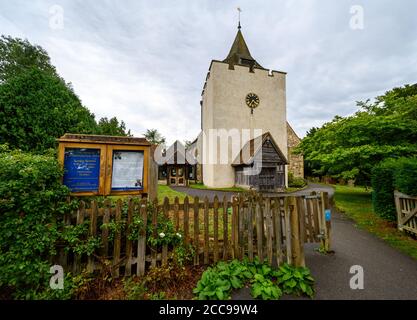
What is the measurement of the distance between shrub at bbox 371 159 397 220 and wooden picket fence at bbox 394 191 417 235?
41 centimetres

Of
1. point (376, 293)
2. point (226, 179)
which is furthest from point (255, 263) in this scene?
point (226, 179)

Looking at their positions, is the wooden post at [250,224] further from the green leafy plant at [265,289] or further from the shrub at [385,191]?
the shrub at [385,191]

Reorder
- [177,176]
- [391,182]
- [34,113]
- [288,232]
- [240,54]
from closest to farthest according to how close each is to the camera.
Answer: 1. [288,232]
2. [34,113]
3. [391,182]
4. [177,176]
5. [240,54]

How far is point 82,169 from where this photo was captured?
10.4ft

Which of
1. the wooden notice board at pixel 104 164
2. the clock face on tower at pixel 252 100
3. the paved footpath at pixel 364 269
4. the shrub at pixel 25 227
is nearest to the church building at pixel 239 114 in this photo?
the clock face on tower at pixel 252 100

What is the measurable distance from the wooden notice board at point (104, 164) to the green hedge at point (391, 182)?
7.03 meters

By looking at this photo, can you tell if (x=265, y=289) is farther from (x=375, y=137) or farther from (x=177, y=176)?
(x=177, y=176)

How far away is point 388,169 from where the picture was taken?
242 inches

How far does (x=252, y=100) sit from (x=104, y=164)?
829 inches

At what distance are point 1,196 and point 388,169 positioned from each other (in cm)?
964

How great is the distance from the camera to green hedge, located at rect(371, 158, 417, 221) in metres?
5.02

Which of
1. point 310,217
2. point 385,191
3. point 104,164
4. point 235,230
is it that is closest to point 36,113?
point 104,164

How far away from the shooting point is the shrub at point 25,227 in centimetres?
235

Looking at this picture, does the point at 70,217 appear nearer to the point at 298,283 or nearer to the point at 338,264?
the point at 298,283
